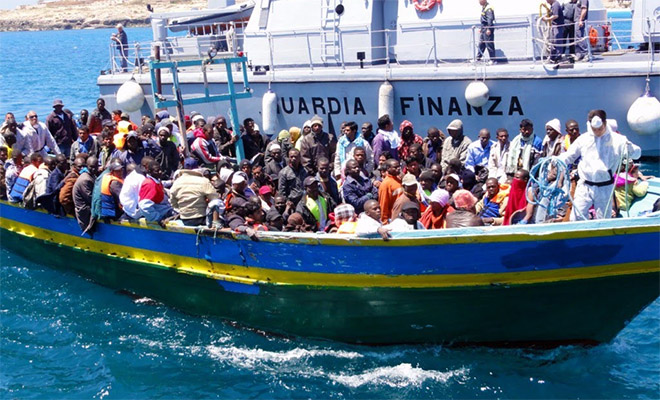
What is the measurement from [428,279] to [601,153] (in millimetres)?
2195

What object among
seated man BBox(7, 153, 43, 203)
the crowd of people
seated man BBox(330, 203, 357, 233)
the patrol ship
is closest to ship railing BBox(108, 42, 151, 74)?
the patrol ship

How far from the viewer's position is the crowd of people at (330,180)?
893 centimetres

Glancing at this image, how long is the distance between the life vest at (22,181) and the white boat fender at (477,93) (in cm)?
757

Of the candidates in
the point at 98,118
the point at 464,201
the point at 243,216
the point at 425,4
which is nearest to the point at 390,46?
the point at 425,4

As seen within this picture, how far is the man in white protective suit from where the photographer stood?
8633 millimetres

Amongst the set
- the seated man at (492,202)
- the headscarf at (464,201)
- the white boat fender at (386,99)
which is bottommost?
the seated man at (492,202)

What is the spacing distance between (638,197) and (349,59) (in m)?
8.19

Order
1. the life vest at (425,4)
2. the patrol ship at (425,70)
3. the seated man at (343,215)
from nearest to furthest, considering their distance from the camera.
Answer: the seated man at (343,215)
the patrol ship at (425,70)
the life vest at (425,4)

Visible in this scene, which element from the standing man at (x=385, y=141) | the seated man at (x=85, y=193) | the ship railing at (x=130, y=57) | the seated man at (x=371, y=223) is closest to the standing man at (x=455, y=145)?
the standing man at (x=385, y=141)

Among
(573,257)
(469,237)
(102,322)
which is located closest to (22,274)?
(102,322)

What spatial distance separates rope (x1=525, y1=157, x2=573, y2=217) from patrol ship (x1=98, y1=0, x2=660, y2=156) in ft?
20.2

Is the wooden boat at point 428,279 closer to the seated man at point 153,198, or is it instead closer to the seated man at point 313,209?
the seated man at point 153,198

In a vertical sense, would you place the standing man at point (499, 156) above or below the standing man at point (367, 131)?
below

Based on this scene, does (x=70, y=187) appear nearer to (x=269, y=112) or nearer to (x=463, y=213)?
(x=463, y=213)
